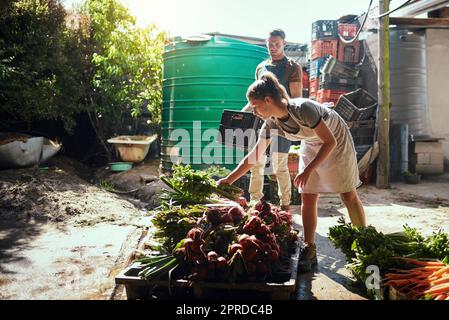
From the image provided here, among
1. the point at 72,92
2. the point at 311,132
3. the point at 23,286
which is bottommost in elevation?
the point at 23,286

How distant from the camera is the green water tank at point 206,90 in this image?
616 centimetres

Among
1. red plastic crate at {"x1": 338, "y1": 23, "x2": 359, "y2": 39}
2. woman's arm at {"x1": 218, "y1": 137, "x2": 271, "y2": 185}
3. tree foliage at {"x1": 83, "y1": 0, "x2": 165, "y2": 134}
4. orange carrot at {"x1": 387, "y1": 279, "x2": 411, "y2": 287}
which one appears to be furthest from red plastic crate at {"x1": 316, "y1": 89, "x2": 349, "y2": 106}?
orange carrot at {"x1": 387, "y1": 279, "x2": 411, "y2": 287}

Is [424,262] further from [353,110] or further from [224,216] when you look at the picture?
[353,110]

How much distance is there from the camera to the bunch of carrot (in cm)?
195

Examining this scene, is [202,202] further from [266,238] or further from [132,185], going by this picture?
[132,185]

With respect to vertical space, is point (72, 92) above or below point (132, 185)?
above

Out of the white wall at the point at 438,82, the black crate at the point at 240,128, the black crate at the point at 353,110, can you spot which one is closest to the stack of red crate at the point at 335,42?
the white wall at the point at 438,82

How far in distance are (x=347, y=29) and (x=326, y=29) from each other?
539 mm

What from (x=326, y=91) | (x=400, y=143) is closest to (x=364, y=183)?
(x=400, y=143)

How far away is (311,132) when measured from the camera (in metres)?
2.84

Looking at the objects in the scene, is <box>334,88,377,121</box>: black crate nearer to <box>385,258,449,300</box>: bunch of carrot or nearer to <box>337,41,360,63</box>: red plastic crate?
<box>337,41,360,63</box>: red plastic crate

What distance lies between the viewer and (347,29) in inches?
371

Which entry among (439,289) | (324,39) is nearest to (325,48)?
(324,39)
